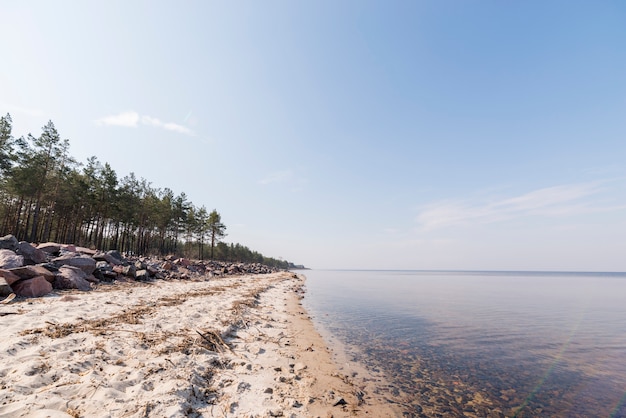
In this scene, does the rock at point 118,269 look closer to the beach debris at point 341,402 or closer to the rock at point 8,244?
the rock at point 8,244

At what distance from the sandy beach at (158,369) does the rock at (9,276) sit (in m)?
1.40

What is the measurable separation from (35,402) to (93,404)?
2.23 feet

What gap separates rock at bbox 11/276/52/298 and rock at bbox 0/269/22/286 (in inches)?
8.7

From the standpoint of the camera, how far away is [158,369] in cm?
508

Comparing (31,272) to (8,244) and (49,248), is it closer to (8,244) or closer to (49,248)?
(8,244)

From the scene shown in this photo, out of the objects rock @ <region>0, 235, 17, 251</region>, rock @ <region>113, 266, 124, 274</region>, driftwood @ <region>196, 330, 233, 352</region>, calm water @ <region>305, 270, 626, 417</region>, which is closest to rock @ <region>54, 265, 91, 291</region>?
rock @ <region>0, 235, 17, 251</region>

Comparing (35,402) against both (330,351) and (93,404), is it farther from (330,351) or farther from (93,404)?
(330,351)

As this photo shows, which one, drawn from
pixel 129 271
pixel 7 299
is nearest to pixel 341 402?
pixel 7 299

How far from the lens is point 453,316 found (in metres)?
17.6

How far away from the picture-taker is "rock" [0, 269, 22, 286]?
9617 millimetres

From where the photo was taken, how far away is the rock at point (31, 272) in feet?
33.7

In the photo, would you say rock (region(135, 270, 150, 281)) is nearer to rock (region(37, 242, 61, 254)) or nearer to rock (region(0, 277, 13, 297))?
rock (region(37, 242, 61, 254))

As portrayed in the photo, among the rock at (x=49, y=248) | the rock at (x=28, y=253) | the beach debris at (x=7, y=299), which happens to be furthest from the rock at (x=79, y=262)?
the beach debris at (x=7, y=299)

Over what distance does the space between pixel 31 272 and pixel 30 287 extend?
94 cm
